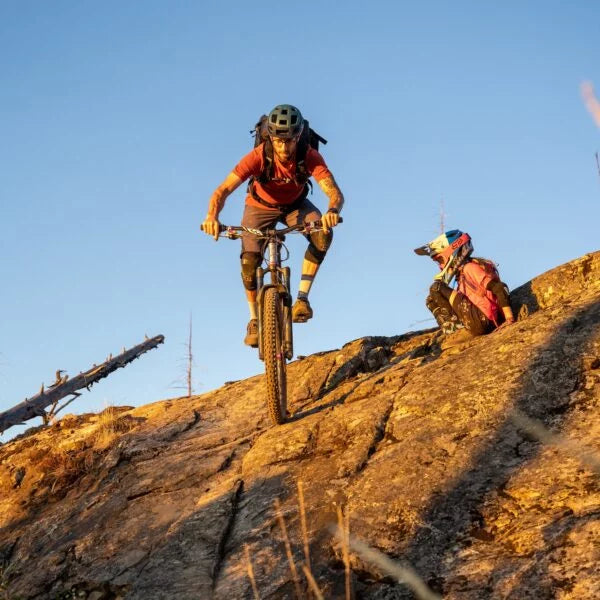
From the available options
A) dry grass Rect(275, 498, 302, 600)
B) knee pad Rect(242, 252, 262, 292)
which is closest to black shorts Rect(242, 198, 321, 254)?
knee pad Rect(242, 252, 262, 292)

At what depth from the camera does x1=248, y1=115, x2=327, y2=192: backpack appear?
8.47 meters

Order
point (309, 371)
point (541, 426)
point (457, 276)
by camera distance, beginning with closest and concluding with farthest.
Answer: point (541, 426), point (457, 276), point (309, 371)

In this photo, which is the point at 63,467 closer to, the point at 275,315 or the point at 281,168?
the point at 275,315

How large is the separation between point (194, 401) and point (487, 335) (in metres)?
4.25

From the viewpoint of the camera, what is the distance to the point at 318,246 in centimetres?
920

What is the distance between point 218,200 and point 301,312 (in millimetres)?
1607

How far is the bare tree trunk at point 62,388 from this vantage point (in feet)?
42.3

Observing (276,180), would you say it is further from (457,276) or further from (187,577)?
(187,577)

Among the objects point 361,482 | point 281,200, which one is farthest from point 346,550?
point 281,200

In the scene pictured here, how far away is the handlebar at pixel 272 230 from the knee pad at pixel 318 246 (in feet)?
1.86

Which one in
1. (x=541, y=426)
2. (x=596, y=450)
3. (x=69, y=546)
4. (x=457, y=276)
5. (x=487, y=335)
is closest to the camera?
(x=596, y=450)

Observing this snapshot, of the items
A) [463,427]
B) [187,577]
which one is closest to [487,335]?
[463,427]

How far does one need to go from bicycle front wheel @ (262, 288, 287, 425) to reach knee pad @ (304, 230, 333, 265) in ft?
4.15

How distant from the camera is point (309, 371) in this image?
33.3 feet
